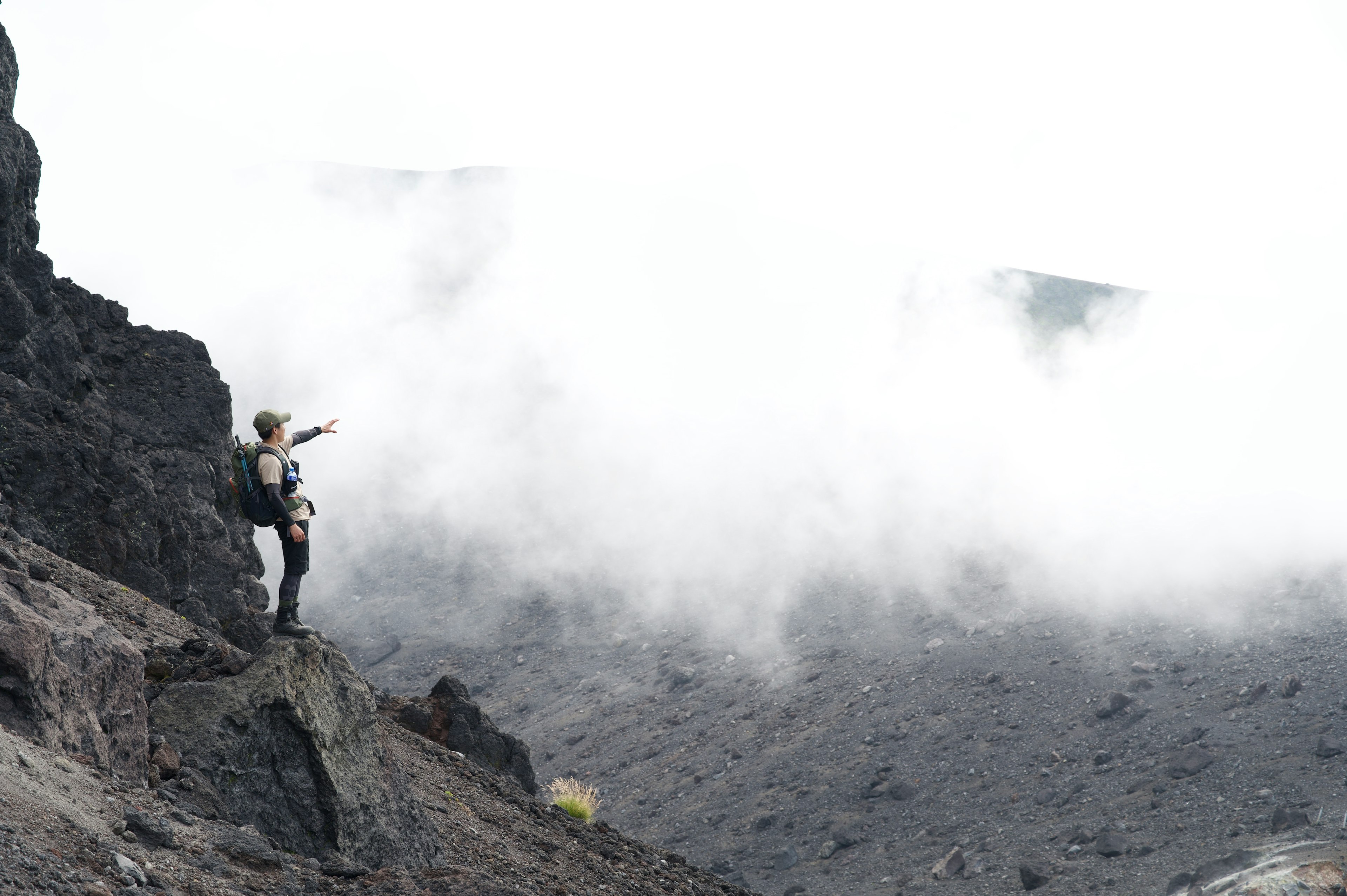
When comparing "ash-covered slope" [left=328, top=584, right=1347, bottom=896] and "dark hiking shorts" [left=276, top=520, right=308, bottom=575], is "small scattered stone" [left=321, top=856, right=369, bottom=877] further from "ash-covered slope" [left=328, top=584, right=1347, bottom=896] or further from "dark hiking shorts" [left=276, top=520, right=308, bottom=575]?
"ash-covered slope" [left=328, top=584, right=1347, bottom=896]

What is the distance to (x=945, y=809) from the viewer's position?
19.9 m

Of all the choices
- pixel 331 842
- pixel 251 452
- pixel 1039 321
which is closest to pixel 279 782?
pixel 331 842

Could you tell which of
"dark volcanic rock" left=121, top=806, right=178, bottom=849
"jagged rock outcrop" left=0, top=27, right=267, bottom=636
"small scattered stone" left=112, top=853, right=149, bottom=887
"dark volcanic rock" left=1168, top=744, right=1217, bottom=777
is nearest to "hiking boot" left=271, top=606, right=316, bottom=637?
"dark volcanic rock" left=121, top=806, right=178, bottom=849

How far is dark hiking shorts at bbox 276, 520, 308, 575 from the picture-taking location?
6.93m

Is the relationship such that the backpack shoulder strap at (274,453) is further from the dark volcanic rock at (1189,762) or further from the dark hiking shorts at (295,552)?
the dark volcanic rock at (1189,762)

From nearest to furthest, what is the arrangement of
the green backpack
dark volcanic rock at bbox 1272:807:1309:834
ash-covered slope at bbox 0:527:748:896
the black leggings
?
ash-covered slope at bbox 0:527:748:896, the green backpack, the black leggings, dark volcanic rock at bbox 1272:807:1309:834

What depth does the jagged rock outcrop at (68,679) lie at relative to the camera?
5.07m

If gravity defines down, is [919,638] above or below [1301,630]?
above

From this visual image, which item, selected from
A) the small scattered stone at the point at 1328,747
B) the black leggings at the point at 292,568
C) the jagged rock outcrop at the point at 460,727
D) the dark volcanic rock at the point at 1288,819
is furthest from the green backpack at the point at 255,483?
the small scattered stone at the point at 1328,747

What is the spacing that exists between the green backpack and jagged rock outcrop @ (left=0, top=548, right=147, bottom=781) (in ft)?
3.63

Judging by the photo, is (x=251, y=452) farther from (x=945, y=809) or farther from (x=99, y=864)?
(x=945, y=809)

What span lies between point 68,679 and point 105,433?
8.19 meters

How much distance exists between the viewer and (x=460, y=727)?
41.2ft

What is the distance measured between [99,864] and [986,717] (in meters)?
22.2
